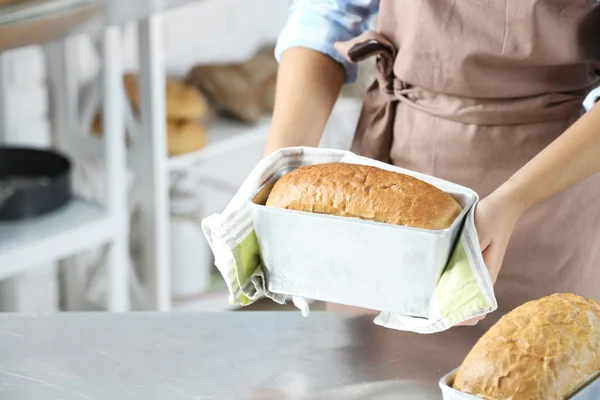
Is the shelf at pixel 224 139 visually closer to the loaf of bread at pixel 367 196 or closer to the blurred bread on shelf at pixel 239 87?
the blurred bread on shelf at pixel 239 87

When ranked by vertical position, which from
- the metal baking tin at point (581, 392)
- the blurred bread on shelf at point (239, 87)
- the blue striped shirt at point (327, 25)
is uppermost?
the blue striped shirt at point (327, 25)

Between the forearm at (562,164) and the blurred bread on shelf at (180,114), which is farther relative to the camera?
the blurred bread on shelf at (180,114)

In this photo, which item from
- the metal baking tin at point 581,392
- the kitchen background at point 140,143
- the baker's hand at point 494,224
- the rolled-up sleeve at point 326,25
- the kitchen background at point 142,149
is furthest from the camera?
the kitchen background at point 142,149

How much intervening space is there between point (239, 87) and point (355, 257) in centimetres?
179

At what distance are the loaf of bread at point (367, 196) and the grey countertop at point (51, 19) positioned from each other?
0.53m

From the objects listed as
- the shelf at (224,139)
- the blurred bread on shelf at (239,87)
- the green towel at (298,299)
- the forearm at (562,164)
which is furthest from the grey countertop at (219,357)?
the blurred bread on shelf at (239,87)

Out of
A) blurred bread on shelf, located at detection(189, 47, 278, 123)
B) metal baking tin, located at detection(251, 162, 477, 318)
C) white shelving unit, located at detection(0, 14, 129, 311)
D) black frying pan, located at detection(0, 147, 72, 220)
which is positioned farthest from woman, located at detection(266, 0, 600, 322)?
blurred bread on shelf, located at detection(189, 47, 278, 123)

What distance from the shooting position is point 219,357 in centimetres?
108

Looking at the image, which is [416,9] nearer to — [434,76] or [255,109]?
[434,76]

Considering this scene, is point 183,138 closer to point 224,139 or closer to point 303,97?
point 224,139

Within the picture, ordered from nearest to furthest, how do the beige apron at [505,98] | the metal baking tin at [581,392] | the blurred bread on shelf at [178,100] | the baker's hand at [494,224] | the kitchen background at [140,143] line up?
the metal baking tin at [581,392] < the baker's hand at [494,224] < the beige apron at [505,98] < the kitchen background at [140,143] < the blurred bread on shelf at [178,100]

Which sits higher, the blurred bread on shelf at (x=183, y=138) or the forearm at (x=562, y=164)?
the forearm at (x=562, y=164)

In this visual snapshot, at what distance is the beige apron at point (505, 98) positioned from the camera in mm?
1250

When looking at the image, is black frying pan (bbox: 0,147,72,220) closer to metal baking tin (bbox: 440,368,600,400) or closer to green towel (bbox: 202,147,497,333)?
green towel (bbox: 202,147,497,333)
